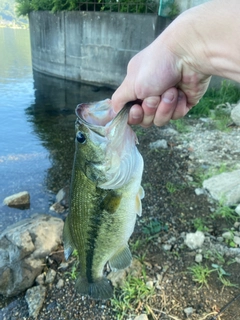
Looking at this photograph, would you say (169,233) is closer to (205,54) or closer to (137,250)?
(137,250)

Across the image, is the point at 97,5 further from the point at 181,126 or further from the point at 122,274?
the point at 122,274

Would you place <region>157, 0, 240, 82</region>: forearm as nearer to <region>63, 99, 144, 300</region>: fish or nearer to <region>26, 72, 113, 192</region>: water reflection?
<region>63, 99, 144, 300</region>: fish

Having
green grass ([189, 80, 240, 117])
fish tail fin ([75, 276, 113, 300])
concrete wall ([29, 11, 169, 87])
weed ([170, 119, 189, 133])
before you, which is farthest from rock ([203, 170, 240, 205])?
concrete wall ([29, 11, 169, 87])

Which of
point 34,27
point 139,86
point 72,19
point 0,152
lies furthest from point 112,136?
point 34,27

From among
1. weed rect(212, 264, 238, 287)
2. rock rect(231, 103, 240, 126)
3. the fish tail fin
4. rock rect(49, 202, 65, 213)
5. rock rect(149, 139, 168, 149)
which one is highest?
the fish tail fin

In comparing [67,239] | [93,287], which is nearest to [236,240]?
[93,287]

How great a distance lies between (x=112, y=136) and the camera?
194 centimetres

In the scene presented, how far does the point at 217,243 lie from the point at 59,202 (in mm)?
2830

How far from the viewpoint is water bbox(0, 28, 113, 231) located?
624 cm

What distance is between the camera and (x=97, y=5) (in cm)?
1327

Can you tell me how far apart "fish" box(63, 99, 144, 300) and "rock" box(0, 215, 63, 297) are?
1518 mm

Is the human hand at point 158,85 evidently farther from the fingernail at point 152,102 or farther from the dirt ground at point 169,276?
the dirt ground at point 169,276

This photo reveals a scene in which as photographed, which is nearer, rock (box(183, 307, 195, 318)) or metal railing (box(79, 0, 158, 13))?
rock (box(183, 307, 195, 318))

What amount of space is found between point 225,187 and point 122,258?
9.50 feet
